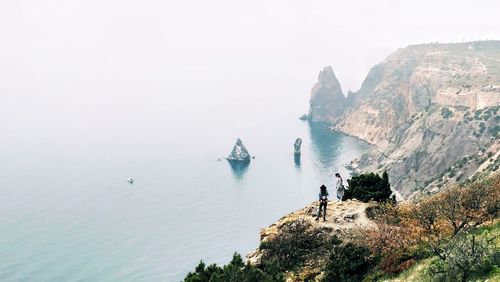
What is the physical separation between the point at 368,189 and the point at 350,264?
21.3 meters

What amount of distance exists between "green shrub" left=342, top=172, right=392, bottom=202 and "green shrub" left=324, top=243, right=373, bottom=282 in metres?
18.6

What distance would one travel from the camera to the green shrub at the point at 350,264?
30.2 metres

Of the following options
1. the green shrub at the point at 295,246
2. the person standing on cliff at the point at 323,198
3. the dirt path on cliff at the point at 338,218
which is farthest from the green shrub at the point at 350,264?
the person standing on cliff at the point at 323,198

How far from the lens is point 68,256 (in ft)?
399

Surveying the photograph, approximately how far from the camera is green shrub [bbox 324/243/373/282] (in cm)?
3020

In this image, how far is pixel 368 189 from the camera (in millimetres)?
50531

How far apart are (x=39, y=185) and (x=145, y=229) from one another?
2483 inches

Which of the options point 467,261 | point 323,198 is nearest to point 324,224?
point 323,198

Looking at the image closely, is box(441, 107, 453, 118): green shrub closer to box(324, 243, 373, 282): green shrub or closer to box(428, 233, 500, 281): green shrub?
box(324, 243, 373, 282): green shrub

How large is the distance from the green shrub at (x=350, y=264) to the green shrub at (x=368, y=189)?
1859 centimetres

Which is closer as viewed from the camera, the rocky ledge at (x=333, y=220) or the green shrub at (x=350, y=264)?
the green shrub at (x=350, y=264)

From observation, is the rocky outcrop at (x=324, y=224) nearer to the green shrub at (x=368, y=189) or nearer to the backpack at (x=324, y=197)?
the backpack at (x=324, y=197)

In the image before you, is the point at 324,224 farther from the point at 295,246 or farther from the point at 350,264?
the point at 350,264

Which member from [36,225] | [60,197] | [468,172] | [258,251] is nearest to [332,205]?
[258,251]
